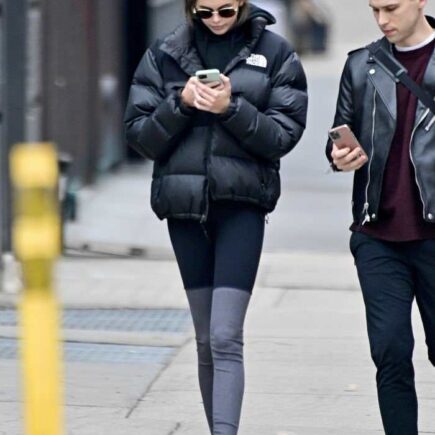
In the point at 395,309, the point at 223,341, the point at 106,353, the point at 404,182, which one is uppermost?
the point at 404,182

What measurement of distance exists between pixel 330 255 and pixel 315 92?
1339cm

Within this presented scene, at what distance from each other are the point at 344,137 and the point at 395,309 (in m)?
0.61

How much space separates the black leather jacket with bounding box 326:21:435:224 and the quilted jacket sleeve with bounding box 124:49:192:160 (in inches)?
21.2

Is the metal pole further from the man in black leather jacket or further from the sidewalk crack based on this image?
the man in black leather jacket

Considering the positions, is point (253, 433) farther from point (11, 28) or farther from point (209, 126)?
point (11, 28)

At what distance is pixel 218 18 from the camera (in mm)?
5234

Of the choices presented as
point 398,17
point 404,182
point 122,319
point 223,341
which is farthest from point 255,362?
point 398,17

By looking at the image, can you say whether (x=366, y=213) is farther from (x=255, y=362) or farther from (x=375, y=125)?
(x=255, y=362)

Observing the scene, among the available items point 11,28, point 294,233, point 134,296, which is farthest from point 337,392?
point 294,233

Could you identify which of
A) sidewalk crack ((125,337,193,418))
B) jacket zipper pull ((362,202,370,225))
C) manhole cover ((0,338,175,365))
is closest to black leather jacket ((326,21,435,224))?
jacket zipper pull ((362,202,370,225))

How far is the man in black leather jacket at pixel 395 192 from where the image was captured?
5.07 m

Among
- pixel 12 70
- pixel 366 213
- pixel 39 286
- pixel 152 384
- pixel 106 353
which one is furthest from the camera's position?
pixel 12 70

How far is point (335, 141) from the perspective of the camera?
5.07 metres

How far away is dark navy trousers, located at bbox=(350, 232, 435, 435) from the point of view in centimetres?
512
